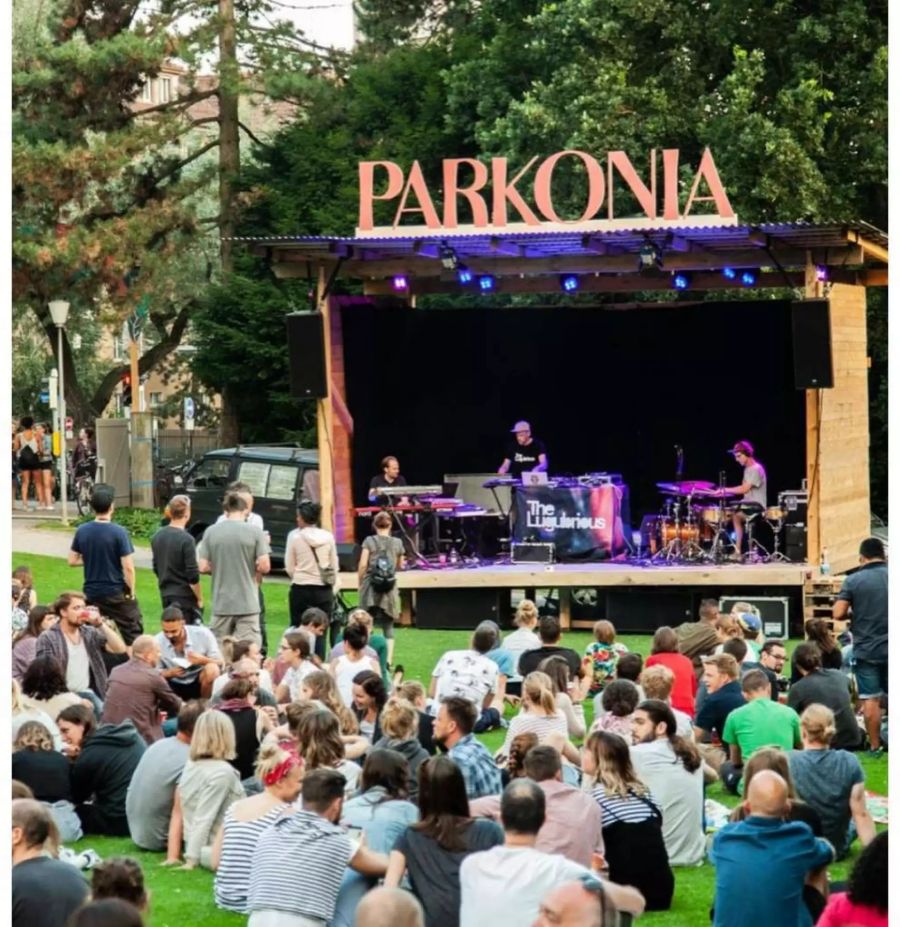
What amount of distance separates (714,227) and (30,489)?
18.6 metres

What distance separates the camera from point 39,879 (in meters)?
6.48

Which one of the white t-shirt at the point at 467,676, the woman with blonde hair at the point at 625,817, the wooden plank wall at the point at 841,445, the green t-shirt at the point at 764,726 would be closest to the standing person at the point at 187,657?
the white t-shirt at the point at 467,676

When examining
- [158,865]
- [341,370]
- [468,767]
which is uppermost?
[341,370]

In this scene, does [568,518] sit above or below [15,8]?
below

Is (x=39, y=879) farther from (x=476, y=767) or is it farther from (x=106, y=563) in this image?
(x=106, y=563)

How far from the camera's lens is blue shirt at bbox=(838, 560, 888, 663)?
1230 centimetres

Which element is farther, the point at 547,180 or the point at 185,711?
the point at 547,180

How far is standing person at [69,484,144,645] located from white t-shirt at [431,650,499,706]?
2.65 m

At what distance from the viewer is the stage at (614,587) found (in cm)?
1816

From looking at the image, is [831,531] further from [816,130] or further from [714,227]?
[816,130]

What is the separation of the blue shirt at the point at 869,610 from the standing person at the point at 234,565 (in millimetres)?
4121

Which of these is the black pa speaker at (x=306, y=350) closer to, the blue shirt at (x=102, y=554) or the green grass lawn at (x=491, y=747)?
the green grass lawn at (x=491, y=747)

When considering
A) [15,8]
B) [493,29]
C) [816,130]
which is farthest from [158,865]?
[15,8]

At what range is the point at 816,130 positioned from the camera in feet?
85.9
